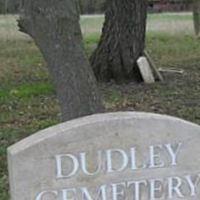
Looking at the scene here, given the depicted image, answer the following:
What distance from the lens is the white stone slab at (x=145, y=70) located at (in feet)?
38.1

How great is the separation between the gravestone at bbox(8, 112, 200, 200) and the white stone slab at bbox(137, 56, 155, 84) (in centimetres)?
824

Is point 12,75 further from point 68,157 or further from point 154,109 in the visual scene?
point 68,157

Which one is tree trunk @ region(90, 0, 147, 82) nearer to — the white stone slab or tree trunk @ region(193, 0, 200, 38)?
the white stone slab

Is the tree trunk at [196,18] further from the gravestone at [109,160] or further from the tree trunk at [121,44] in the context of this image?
the gravestone at [109,160]

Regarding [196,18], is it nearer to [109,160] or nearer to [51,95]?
[51,95]

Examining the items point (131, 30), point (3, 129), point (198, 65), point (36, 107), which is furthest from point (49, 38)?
point (198, 65)

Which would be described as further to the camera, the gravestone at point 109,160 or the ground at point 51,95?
the ground at point 51,95

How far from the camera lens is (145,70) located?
11.6 m

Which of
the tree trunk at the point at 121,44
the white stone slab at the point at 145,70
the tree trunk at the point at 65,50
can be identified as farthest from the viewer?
the tree trunk at the point at 121,44

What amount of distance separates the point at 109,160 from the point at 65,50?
279 centimetres

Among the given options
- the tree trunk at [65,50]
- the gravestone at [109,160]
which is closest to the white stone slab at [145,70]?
the tree trunk at [65,50]

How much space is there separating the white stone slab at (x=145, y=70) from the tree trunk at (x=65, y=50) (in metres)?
5.53

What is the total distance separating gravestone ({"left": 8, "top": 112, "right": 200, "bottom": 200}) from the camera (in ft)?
10.5

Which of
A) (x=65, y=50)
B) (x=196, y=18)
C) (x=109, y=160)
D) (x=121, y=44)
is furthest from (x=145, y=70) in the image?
(x=196, y=18)
